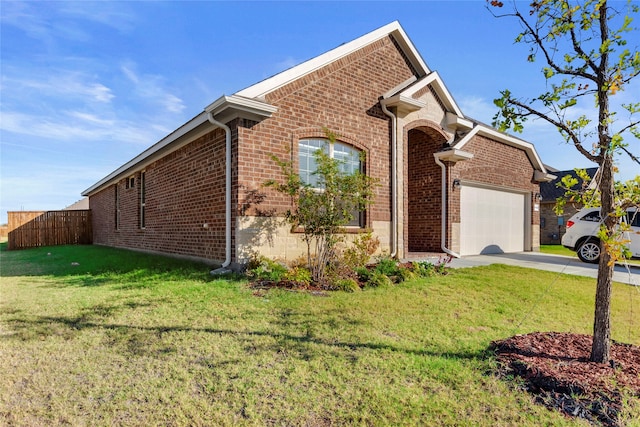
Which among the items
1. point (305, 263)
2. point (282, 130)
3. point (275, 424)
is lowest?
point (275, 424)

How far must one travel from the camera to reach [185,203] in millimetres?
9875

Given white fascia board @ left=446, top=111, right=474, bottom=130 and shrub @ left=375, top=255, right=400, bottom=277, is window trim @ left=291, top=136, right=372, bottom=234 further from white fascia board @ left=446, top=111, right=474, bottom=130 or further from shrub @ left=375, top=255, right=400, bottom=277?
white fascia board @ left=446, top=111, right=474, bottom=130

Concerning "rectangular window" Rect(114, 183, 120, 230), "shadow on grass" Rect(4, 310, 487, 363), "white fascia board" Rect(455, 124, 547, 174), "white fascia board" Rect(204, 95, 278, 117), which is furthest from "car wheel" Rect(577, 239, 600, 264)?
"rectangular window" Rect(114, 183, 120, 230)

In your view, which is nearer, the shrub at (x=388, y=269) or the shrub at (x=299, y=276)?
the shrub at (x=299, y=276)

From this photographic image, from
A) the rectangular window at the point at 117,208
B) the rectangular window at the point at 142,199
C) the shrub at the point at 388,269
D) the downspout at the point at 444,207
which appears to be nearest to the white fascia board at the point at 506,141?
the downspout at the point at 444,207

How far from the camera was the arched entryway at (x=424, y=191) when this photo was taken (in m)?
11.8

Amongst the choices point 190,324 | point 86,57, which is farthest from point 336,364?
point 86,57

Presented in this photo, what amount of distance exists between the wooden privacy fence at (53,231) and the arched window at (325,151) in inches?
715

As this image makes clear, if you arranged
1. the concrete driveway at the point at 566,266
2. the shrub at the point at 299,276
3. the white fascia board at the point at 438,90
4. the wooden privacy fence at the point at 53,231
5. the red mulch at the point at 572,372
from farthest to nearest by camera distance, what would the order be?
the wooden privacy fence at the point at 53,231 → the white fascia board at the point at 438,90 → the concrete driveway at the point at 566,266 → the shrub at the point at 299,276 → the red mulch at the point at 572,372

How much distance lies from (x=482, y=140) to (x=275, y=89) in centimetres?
840

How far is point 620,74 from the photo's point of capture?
339cm

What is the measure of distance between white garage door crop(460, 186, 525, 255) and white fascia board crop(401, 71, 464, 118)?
2603 mm

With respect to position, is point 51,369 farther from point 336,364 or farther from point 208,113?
point 208,113

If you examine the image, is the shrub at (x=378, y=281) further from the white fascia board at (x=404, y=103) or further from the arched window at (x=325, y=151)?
the white fascia board at (x=404, y=103)
